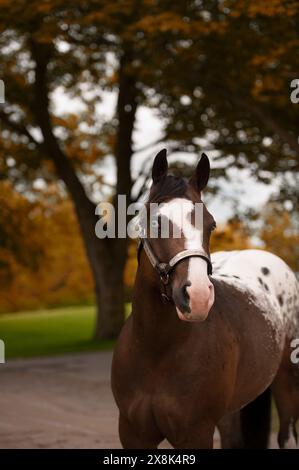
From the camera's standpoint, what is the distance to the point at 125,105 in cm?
2062

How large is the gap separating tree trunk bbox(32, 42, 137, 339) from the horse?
14679mm

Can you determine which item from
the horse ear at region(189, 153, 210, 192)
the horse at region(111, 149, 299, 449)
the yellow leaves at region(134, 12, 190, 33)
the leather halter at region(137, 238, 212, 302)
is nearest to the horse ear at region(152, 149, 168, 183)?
the horse at region(111, 149, 299, 449)

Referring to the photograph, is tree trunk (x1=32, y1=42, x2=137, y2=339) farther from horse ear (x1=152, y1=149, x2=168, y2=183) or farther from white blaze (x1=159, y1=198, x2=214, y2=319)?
white blaze (x1=159, y1=198, x2=214, y2=319)

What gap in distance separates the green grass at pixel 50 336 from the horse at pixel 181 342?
13.7m

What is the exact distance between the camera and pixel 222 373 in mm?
4691

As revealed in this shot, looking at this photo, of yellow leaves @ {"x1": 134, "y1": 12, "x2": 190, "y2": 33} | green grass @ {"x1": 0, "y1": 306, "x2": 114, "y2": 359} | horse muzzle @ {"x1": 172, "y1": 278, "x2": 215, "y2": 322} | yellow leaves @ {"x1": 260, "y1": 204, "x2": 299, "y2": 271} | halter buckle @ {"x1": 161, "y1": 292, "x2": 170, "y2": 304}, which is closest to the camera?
horse muzzle @ {"x1": 172, "y1": 278, "x2": 215, "y2": 322}

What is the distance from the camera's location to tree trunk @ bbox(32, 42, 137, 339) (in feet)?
65.7

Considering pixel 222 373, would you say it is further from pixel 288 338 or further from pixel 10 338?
pixel 10 338

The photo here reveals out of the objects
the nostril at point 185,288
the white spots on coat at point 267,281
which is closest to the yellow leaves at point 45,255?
the white spots on coat at point 267,281

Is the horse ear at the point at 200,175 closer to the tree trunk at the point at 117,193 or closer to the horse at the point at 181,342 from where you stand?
the horse at the point at 181,342

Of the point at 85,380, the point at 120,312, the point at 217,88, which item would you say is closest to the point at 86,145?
the point at 120,312

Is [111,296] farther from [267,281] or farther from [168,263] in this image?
[168,263]

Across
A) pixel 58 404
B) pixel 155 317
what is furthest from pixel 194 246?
pixel 58 404
